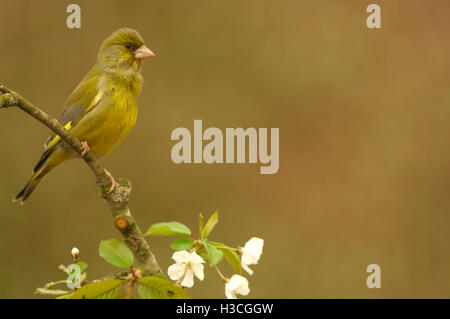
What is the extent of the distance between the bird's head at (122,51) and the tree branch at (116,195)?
57cm

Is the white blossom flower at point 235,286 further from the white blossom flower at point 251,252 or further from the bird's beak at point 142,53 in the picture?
the bird's beak at point 142,53

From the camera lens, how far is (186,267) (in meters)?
0.72

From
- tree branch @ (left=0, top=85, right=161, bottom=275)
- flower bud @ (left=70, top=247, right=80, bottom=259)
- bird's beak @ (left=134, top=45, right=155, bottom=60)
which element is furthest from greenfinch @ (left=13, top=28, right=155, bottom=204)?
flower bud @ (left=70, top=247, right=80, bottom=259)

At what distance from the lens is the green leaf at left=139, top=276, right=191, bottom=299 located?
2.19 ft

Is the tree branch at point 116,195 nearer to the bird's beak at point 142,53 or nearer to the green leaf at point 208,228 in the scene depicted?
the green leaf at point 208,228

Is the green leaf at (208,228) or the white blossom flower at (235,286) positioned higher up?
the green leaf at (208,228)

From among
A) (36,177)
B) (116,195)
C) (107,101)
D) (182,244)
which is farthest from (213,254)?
(36,177)

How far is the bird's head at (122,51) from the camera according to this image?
4.73 feet

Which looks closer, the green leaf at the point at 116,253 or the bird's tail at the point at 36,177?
the green leaf at the point at 116,253

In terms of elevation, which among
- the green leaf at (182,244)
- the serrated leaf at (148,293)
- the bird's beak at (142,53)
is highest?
the bird's beak at (142,53)

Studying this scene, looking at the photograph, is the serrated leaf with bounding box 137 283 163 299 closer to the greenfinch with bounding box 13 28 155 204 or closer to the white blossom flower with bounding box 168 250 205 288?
the white blossom flower with bounding box 168 250 205 288

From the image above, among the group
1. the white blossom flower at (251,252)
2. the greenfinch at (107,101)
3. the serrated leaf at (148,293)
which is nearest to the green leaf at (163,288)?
the serrated leaf at (148,293)

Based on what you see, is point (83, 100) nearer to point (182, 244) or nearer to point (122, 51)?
point (122, 51)

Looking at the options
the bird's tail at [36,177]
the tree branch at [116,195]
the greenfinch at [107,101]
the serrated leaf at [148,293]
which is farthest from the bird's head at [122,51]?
the serrated leaf at [148,293]
